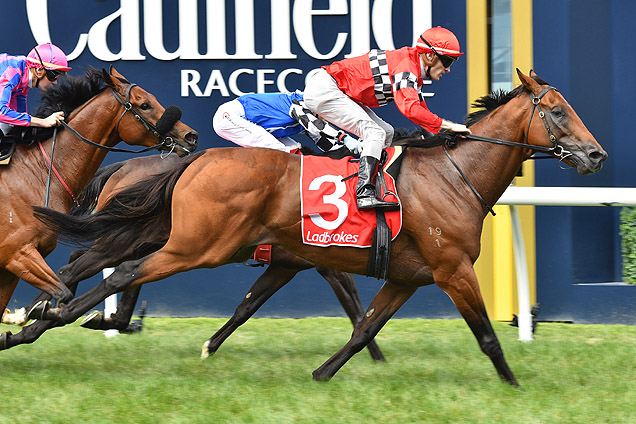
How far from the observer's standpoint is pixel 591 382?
14.9 ft

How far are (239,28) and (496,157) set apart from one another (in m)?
2.99

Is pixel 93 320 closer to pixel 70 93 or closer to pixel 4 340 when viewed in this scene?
pixel 4 340

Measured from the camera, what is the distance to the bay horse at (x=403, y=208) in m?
4.38

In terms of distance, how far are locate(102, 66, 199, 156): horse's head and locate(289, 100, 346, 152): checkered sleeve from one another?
747 millimetres

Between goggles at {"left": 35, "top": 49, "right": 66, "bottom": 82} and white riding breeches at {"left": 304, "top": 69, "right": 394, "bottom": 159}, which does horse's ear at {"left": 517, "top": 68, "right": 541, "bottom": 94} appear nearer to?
white riding breeches at {"left": 304, "top": 69, "right": 394, "bottom": 159}

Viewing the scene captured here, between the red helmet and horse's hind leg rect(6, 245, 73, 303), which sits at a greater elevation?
the red helmet

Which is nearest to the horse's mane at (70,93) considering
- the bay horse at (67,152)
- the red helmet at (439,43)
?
the bay horse at (67,152)

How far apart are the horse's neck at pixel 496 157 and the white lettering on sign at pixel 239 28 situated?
2.25 metres

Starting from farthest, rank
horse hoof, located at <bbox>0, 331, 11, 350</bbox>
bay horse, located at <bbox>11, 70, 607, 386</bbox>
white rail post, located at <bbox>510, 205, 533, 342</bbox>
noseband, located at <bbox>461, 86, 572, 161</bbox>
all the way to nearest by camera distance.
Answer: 1. white rail post, located at <bbox>510, 205, 533, 342</bbox>
2. horse hoof, located at <bbox>0, 331, 11, 350</bbox>
3. noseband, located at <bbox>461, 86, 572, 161</bbox>
4. bay horse, located at <bbox>11, 70, 607, 386</bbox>

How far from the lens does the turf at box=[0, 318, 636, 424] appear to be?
12.8 ft

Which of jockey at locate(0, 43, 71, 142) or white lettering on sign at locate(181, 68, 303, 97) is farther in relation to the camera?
white lettering on sign at locate(181, 68, 303, 97)

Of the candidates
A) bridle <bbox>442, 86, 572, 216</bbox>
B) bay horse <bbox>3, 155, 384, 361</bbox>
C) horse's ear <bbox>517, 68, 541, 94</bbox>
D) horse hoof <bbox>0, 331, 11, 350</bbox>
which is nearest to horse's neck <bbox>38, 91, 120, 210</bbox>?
bay horse <bbox>3, 155, 384, 361</bbox>

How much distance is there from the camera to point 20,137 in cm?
494

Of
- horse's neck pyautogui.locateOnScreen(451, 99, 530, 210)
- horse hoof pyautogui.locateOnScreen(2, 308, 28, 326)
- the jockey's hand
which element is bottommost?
horse hoof pyautogui.locateOnScreen(2, 308, 28, 326)
